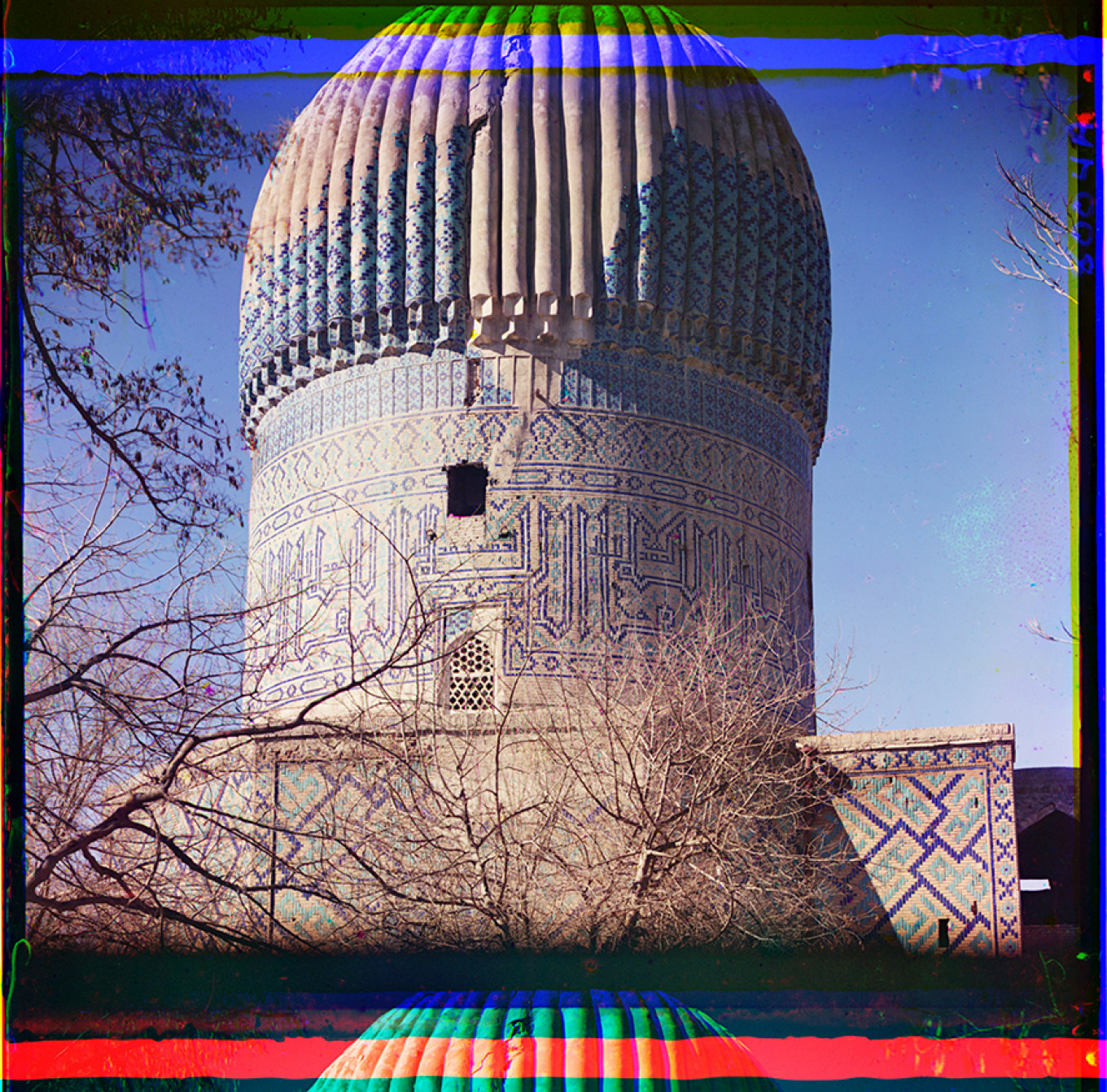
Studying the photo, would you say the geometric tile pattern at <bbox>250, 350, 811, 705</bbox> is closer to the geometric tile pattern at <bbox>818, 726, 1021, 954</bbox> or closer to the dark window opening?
the dark window opening

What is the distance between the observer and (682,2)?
328 cm

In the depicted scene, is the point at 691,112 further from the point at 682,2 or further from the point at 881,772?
the point at 682,2

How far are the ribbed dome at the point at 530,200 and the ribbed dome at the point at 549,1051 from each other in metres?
5.68

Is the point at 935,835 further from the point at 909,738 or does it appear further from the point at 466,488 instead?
the point at 466,488

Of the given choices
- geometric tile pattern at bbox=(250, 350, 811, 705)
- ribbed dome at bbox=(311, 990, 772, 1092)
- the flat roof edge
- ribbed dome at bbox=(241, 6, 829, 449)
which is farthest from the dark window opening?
ribbed dome at bbox=(311, 990, 772, 1092)

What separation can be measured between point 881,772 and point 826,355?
3.58 meters

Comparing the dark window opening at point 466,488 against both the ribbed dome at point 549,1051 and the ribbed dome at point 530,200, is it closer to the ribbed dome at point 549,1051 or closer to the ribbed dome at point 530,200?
the ribbed dome at point 530,200

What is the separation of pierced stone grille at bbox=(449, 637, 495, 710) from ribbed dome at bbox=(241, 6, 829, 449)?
2.00 metres

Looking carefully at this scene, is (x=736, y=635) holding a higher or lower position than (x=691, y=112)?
lower

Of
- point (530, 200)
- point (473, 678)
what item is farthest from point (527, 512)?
point (530, 200)

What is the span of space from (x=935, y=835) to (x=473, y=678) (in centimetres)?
285

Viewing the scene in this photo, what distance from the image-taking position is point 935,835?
7.84 metres

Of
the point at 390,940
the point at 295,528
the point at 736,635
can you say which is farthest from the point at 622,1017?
the point at 295,528

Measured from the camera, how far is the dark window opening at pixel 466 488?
9.04 m
